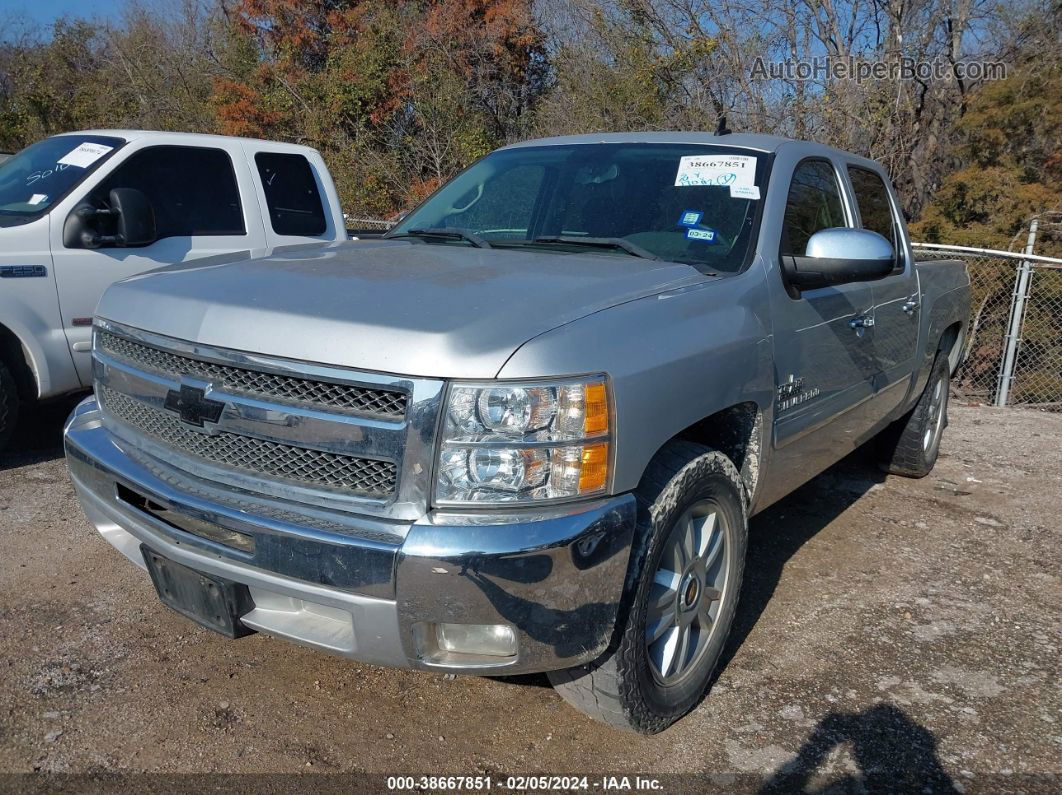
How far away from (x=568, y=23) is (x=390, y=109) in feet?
13.7

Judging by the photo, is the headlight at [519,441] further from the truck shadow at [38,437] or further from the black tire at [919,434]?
the truck shadow at [38,437]

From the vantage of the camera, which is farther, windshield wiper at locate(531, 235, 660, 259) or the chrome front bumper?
windshield wiper at locate(531, 235, 660, 259)

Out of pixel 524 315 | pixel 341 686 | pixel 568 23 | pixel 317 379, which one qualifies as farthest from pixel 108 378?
pixel 568 23

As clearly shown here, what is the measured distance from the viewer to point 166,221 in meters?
5.52

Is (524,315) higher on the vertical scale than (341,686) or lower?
higher

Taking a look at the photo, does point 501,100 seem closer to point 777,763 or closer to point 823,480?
point 823,480

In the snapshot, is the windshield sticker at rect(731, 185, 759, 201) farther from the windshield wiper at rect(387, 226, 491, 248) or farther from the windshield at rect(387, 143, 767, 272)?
the windshield wiper at rect(387, 226, 491, 248)

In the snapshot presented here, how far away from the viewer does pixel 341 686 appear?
297 centimetres

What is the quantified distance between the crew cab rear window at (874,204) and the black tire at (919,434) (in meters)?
1.12

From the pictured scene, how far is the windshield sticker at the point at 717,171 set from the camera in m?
3.38

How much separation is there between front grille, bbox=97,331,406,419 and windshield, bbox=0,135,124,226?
10.1ft

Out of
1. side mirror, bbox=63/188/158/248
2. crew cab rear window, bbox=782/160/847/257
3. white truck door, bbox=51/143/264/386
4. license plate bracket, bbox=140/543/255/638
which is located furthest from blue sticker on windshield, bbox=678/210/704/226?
side mirror, bbox=63/188/158/248

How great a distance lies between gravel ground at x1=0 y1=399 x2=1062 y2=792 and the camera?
264cm

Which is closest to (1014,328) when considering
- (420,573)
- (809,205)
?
(809,205)
